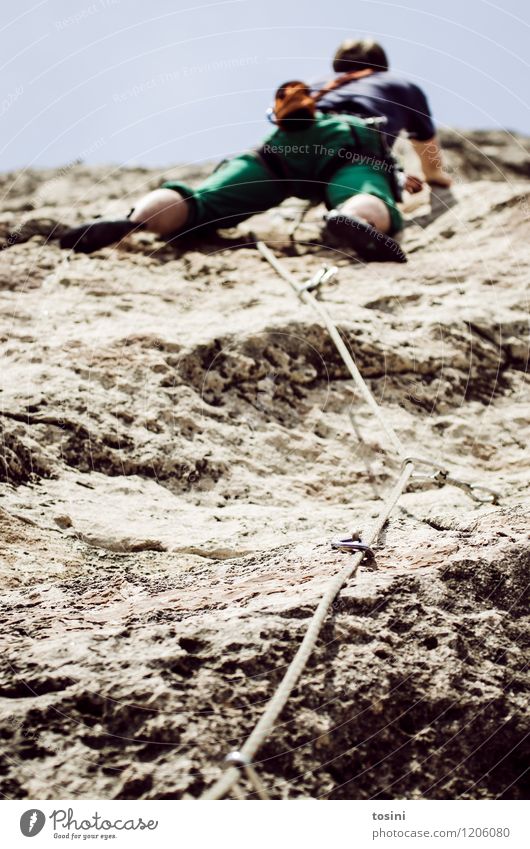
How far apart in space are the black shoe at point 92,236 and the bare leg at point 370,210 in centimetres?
90

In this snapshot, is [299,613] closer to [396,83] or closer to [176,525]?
[176,525]

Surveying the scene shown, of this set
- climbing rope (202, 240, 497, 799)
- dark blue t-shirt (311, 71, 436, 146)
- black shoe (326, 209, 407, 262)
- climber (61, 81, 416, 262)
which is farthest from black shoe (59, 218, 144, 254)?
dark blue t-shirt (311, 71, 436, 146)

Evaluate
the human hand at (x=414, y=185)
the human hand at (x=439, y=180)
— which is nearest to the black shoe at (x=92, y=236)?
the human hand at (x=414, y=185)

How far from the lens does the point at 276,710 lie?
123 centimetres

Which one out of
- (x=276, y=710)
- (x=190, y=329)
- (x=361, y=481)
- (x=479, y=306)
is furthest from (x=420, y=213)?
(x=276, y=710)

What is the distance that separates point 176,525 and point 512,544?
78 centimetres

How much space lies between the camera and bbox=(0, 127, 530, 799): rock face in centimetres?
129

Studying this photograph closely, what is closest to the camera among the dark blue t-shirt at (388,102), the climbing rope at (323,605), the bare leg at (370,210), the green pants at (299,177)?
the climbing rope at (323,605)

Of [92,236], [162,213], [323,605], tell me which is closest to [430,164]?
[162,213]

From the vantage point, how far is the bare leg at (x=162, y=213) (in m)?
3.31

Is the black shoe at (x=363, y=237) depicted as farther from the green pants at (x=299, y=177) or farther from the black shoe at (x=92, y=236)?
the black shoe at (x=92, y=236)

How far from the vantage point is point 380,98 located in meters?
3.82

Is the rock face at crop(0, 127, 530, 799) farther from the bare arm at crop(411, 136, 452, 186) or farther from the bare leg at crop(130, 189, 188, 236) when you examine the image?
the bare arm at crop(411, 136, 452, 186)

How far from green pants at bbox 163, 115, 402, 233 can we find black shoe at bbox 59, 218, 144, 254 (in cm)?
32
